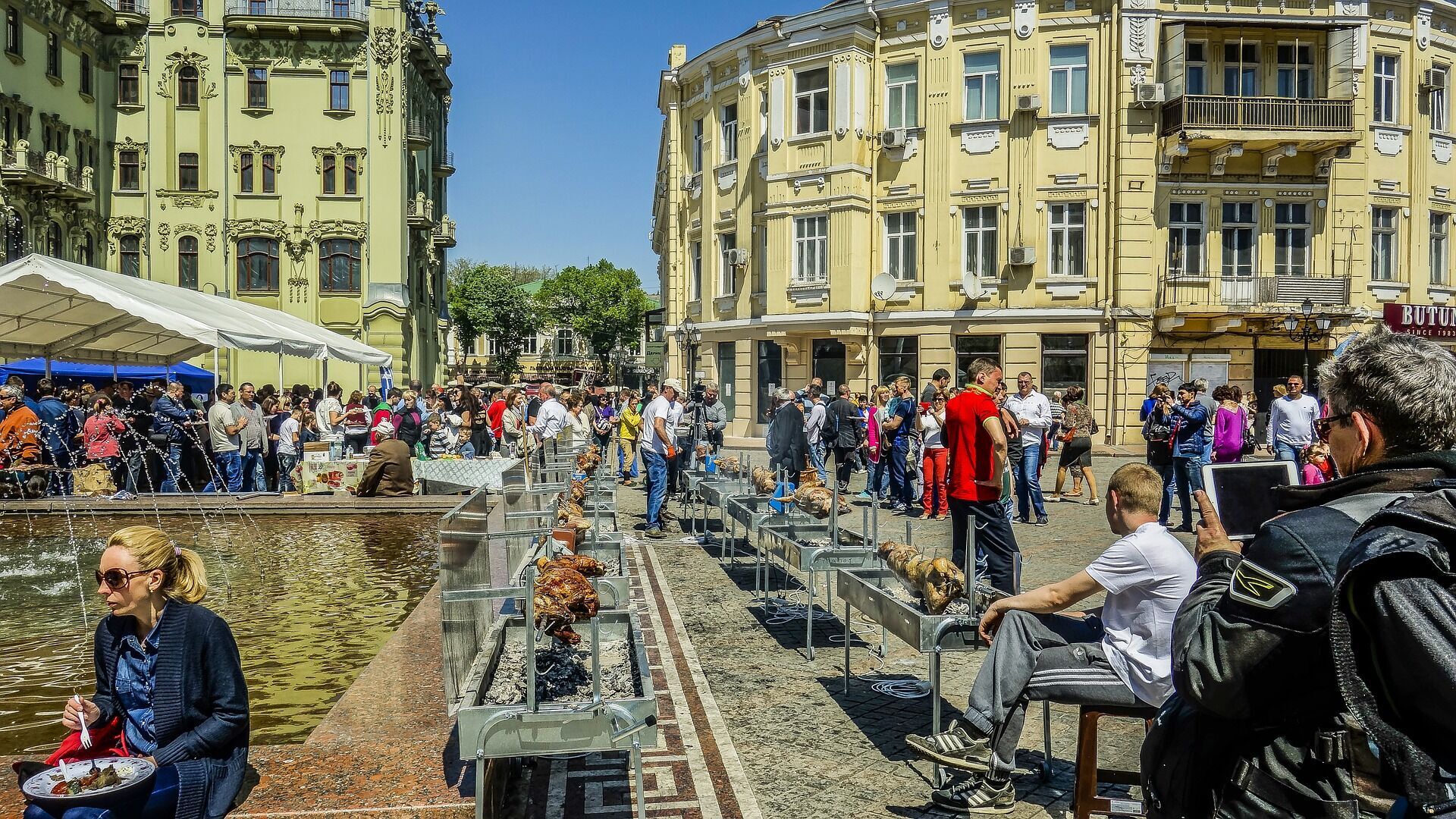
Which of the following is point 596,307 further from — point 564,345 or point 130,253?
point 130,253

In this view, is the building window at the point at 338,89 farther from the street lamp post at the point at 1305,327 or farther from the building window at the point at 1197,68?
the street lamp post at the point at 1305,327

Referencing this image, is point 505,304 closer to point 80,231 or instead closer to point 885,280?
point 80,231

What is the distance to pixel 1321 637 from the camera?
2.24 meters

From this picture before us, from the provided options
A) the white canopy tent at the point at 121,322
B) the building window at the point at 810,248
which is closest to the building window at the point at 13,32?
the white canopy tent at the point at 121,322

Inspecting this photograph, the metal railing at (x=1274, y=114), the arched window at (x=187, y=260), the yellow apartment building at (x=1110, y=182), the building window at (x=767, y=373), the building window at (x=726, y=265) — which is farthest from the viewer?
the arched window at (x=187, y=260)

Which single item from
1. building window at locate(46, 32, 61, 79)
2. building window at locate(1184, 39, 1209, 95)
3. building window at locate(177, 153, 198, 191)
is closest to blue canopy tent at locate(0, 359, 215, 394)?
building window at locate(177, 153, 198, 191)

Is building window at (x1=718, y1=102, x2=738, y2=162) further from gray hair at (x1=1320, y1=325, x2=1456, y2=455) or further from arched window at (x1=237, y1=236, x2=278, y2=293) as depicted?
A: gray hair at (x1=1320, y1=325, x2=1456, y2=455)

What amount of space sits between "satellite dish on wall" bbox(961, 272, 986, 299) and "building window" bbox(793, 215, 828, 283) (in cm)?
390

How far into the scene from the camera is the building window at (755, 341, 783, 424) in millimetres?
30922

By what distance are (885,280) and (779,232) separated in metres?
3.52

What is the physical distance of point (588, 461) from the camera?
532 inches

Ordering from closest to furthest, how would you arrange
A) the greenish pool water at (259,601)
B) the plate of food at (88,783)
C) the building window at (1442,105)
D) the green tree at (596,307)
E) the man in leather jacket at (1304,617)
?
the man in leather jacket at (1304,617) < the plate of food at (88,783) < the greenish pool water at (259,601) < the building window at (1442,105) < the green tree at (596,307)

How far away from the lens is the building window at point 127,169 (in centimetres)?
3872

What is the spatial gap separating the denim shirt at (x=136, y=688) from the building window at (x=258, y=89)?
132 ft
